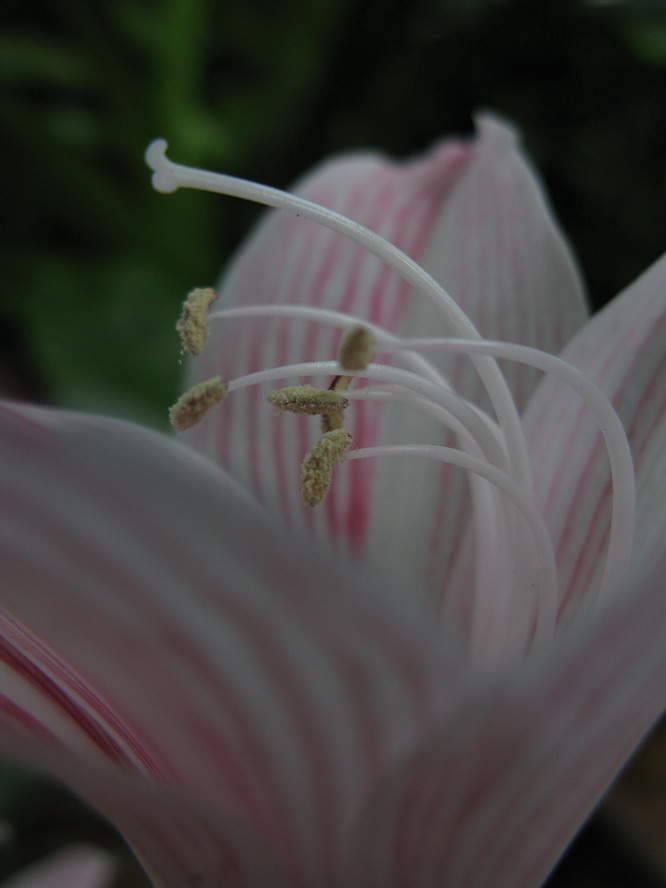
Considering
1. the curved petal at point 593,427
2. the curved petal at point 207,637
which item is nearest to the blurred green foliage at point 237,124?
the curved petal at point 593,427

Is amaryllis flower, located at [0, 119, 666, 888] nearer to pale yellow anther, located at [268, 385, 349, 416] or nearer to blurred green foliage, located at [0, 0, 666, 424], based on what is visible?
pale yellow anther, located at [268, 385, 349, 416]

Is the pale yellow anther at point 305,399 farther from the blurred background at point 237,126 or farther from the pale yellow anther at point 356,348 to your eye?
the blurred background at point 237,126

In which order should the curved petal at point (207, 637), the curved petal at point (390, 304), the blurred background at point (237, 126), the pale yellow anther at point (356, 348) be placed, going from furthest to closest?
the blurred background at point (237, 126), the curved petal at point (390, 304), the pale yellow anther at point (356, 348), the curved petal at point (207, 637)

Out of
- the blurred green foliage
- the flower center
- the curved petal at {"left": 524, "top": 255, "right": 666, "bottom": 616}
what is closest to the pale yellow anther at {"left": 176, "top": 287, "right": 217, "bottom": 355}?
the flower center

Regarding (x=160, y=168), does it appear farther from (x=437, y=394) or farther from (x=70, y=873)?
(x=70, y=873)

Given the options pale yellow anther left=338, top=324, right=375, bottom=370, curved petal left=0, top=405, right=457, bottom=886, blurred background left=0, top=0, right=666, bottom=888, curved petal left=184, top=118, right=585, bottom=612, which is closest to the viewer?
curved petal left=0, top=405, right=457, bottom=886

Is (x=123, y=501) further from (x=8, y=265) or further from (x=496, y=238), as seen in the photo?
(x=8, y=265)

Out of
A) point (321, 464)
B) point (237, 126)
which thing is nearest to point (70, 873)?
point (321, 464)

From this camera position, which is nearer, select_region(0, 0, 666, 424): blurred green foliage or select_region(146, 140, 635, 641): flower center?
select_region(146, 140, 635, 641): flower center
